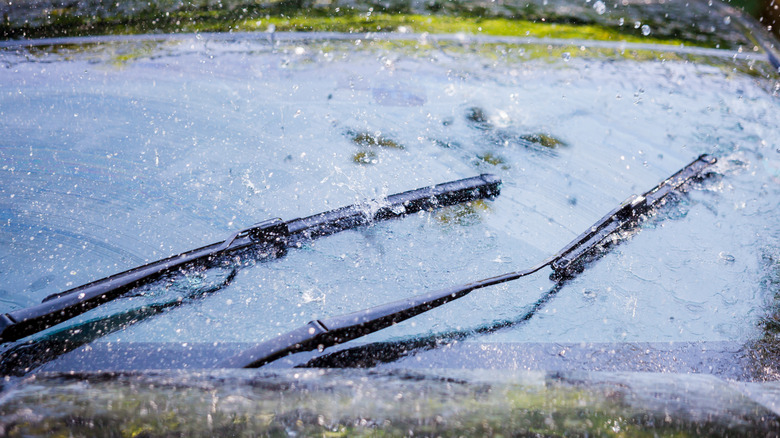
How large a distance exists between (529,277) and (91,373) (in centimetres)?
102

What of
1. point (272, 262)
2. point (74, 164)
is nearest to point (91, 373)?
point (272, 262)

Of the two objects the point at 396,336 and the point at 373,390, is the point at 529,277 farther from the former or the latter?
the point at 373,390

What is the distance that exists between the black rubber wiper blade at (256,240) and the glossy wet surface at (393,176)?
39mm

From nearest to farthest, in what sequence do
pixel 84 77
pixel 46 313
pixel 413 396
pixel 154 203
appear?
1. pixel 413 396
2. pixel 46 313
3. pixel 154 203
4. pixel 84 77

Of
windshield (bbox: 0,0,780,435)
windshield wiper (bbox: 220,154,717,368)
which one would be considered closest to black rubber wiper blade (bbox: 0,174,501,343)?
windshield (bbox: 0,0,780,435)

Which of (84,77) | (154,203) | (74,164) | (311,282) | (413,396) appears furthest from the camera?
(84,77)

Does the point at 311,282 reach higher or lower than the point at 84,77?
lower

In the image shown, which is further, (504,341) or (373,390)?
(504,341)

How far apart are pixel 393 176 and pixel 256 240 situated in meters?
0.57

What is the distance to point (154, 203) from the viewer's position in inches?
68.9

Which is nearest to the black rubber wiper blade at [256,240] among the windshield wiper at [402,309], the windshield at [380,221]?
the windshield at [380,221]

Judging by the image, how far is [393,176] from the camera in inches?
76.7

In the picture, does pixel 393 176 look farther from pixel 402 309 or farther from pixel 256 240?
pixel 402 309

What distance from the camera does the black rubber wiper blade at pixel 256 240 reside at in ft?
4.17
